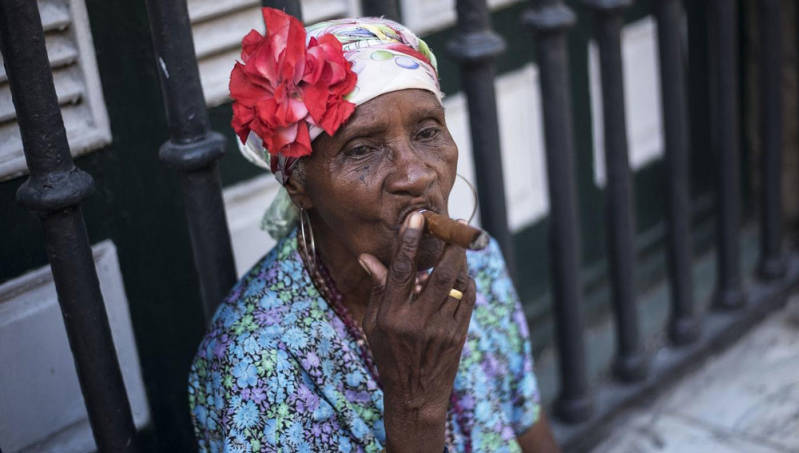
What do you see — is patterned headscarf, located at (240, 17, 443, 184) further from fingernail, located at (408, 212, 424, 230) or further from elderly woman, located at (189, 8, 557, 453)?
fingernail, located at (408, 212, 424, 230)

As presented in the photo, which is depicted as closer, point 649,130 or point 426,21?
point 426,21

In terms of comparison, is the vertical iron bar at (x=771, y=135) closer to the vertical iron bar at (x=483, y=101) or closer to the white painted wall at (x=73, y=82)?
the vertical iron bar at (x=483, y=101)

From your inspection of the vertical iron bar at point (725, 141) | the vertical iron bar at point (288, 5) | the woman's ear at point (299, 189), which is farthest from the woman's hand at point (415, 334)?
the vertical iron bar at point (725, 141)

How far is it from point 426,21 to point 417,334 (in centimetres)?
182

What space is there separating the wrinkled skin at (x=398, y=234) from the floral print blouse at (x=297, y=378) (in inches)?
6.0

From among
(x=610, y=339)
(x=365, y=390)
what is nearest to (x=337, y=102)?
(x=365, y=390)

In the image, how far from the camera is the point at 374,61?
5.99 feet

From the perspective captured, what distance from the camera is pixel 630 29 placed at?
428cm

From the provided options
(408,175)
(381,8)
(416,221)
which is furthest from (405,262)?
(381,8)

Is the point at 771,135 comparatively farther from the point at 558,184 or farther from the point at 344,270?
the point at 344,270

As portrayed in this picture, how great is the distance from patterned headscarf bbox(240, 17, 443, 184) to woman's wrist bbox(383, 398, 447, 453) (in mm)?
534

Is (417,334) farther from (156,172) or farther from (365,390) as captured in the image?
(156,172)

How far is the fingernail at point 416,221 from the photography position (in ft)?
5.55

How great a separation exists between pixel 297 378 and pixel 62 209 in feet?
1.89
